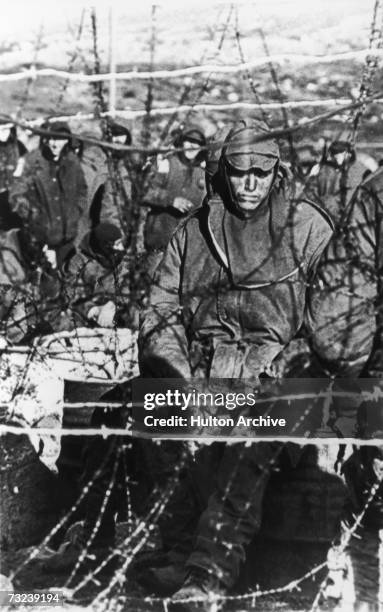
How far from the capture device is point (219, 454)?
131 inches

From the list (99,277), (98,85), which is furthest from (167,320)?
(98,85)

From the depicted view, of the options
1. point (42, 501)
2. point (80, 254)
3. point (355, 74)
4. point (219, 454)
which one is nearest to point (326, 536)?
point (219, 454)

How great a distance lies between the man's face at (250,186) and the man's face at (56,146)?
0.58 m

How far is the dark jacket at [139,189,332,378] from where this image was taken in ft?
10.9

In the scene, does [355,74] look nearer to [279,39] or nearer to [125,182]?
[279,39]

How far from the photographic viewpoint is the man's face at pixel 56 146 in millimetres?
3391

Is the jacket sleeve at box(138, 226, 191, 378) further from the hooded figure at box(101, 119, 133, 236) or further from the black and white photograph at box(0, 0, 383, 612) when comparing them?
the hooded figure at box(101, 119, 133, 236)

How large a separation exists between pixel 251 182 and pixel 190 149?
9.2 inches

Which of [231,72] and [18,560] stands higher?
[231,72]

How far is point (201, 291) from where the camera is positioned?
3340 mm

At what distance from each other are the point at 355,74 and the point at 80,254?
3.61ft

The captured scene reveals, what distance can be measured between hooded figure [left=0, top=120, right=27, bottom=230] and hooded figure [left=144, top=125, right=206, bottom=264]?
1.52 feet
